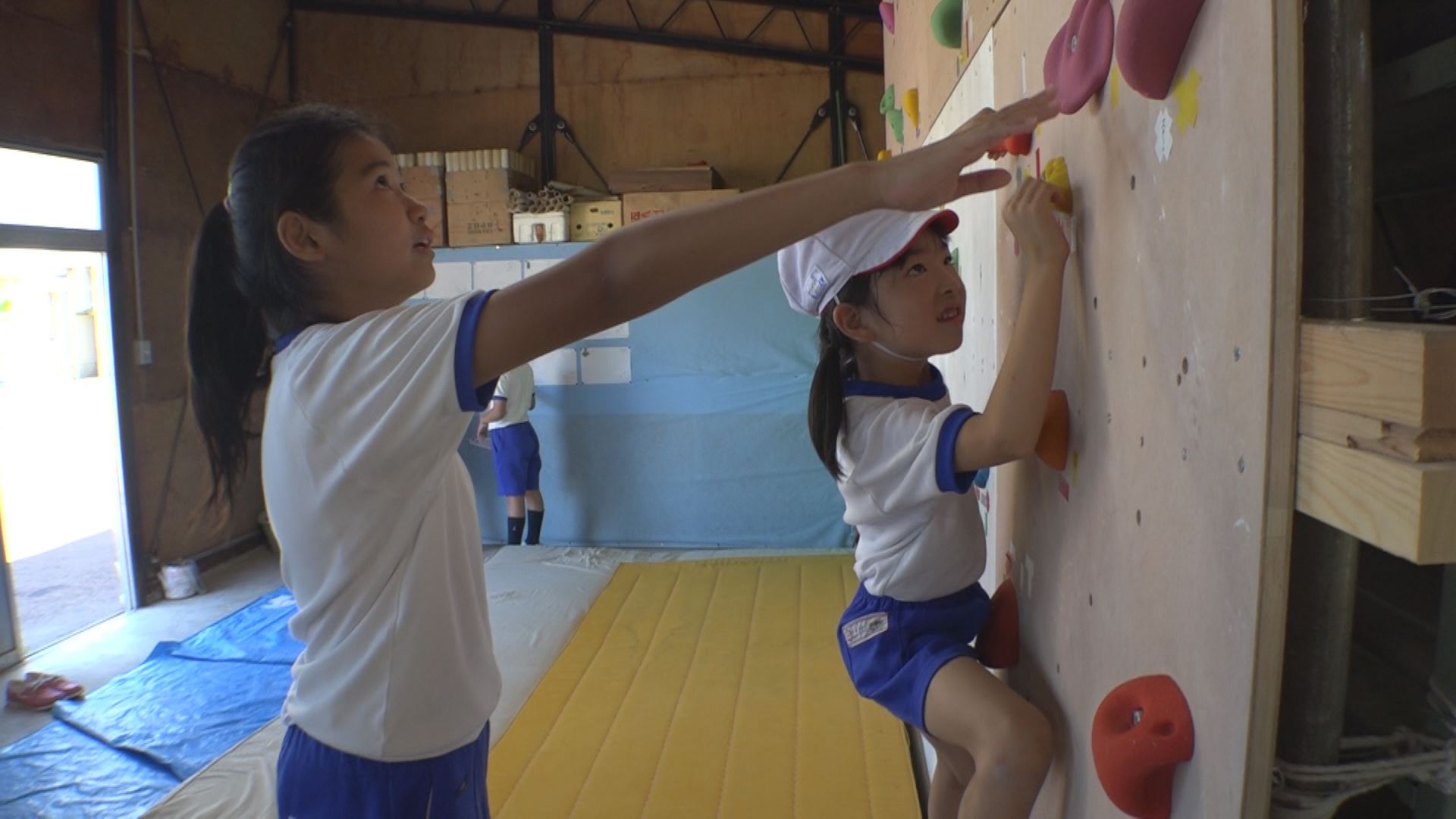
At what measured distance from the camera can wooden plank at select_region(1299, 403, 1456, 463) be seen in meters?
0.43

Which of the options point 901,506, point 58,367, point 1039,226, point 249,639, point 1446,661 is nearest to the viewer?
point 1446,661

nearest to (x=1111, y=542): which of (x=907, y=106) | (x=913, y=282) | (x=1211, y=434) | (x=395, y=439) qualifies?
(x=1211, y=434)

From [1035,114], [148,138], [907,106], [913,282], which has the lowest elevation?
[913,282]

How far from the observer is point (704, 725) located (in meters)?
2.48

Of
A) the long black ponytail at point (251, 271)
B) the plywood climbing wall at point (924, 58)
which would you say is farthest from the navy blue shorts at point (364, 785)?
the plywood climbing wall at point (924, 58)

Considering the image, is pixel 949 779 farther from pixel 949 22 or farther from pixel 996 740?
pixel 949 22

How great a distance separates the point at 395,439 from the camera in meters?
0.81

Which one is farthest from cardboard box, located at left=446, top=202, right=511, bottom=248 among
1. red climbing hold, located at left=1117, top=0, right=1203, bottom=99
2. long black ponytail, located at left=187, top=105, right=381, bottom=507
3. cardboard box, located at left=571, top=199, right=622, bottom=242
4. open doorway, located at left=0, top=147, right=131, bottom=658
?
red climbing hold, located at left=1117, top=0, right=1203, bottom=99

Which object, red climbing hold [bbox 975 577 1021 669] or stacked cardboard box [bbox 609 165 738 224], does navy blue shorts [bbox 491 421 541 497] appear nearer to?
stacked cardboard box [bbox 609 165 738 224]

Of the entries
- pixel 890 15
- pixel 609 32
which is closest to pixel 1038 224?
pixel 890 15

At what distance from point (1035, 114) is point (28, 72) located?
458 cm

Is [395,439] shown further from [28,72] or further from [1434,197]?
[28,72]

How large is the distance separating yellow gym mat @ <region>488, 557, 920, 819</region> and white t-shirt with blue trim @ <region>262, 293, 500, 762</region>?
3.98ft

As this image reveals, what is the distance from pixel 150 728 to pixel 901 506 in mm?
2829
